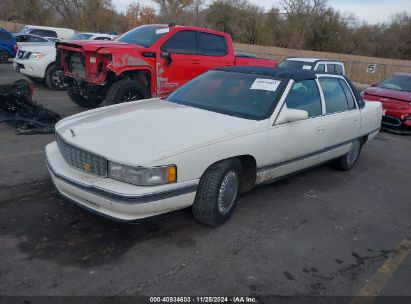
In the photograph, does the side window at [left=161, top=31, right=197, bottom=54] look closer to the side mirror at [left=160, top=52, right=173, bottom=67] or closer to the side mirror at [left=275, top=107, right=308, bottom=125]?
the side mirror at [left=160, top=52, right=173, bottom=67]

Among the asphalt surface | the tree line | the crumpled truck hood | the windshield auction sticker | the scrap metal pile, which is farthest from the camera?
the tree line

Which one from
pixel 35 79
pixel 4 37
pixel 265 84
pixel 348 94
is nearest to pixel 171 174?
pixel 265 84

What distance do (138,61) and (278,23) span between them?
1663 inches

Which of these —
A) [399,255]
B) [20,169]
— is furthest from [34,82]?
[399,255]

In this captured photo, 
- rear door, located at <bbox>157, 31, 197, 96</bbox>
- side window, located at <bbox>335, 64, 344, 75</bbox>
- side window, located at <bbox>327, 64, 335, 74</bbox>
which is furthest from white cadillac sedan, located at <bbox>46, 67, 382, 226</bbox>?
side window, located at <bbox>335, 64, 344, 75</bbox>

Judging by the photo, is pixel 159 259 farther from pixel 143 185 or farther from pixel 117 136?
pixel 117 136

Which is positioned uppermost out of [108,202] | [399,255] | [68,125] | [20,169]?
[68,125]

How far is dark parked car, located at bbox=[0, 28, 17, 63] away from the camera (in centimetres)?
1570

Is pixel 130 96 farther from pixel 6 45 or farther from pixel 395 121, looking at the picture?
pixel 6 45

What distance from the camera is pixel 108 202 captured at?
3137 mm

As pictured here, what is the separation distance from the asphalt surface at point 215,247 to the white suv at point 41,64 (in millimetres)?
6307

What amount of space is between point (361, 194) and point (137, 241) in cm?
319

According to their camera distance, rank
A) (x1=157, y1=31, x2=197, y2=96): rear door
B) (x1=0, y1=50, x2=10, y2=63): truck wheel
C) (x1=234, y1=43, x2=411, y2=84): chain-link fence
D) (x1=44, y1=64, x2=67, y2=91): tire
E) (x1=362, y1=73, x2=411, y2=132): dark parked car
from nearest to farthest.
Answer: (x1=157, y1=31, x2=197, y2=96): rear door → (x1=362, y1=73, x2=411, y2=132): dark parked car → (x1=44, y1=64, x2=67, y2=91): tire → (x1=0, y1=50, x2=10, y2=63): truck wheel → (x1=234, y1=43, x2=411, y2=84): chain-link fence

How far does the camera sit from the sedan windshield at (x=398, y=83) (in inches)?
408
